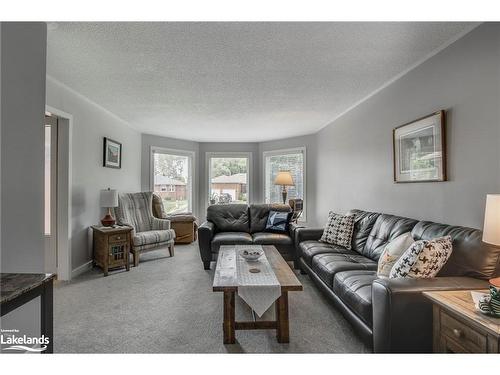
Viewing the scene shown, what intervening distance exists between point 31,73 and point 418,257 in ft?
9.78

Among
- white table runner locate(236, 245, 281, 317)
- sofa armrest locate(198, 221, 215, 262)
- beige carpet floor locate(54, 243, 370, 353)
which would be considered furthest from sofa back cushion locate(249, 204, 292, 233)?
white table runner locate(236, 245, 281, 317)

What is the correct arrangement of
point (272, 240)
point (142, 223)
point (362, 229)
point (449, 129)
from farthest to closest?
point (142, 223)
point (272, 240)
point (362, 229)
point (449, 129)

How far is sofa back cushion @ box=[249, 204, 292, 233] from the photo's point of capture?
4.39 meters

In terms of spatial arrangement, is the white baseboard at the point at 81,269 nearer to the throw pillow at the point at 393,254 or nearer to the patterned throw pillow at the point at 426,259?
the throw pillow at the point at 393,254

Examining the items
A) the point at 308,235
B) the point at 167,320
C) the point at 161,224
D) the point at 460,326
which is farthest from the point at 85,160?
the point at 460,326

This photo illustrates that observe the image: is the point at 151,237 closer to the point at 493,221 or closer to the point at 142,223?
the point at 142,223

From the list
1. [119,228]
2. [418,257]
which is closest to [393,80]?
[418,257]

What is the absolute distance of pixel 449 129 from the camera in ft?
7.36

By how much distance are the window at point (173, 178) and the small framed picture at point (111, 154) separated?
1.21m

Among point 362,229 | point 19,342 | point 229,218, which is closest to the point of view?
point 19,342

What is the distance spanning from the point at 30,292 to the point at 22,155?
999 mm

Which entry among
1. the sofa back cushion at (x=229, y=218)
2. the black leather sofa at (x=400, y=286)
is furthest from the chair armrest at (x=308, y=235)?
the sofa back cushion at (x=229, y=218)

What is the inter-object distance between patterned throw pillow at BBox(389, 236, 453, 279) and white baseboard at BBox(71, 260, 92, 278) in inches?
147
